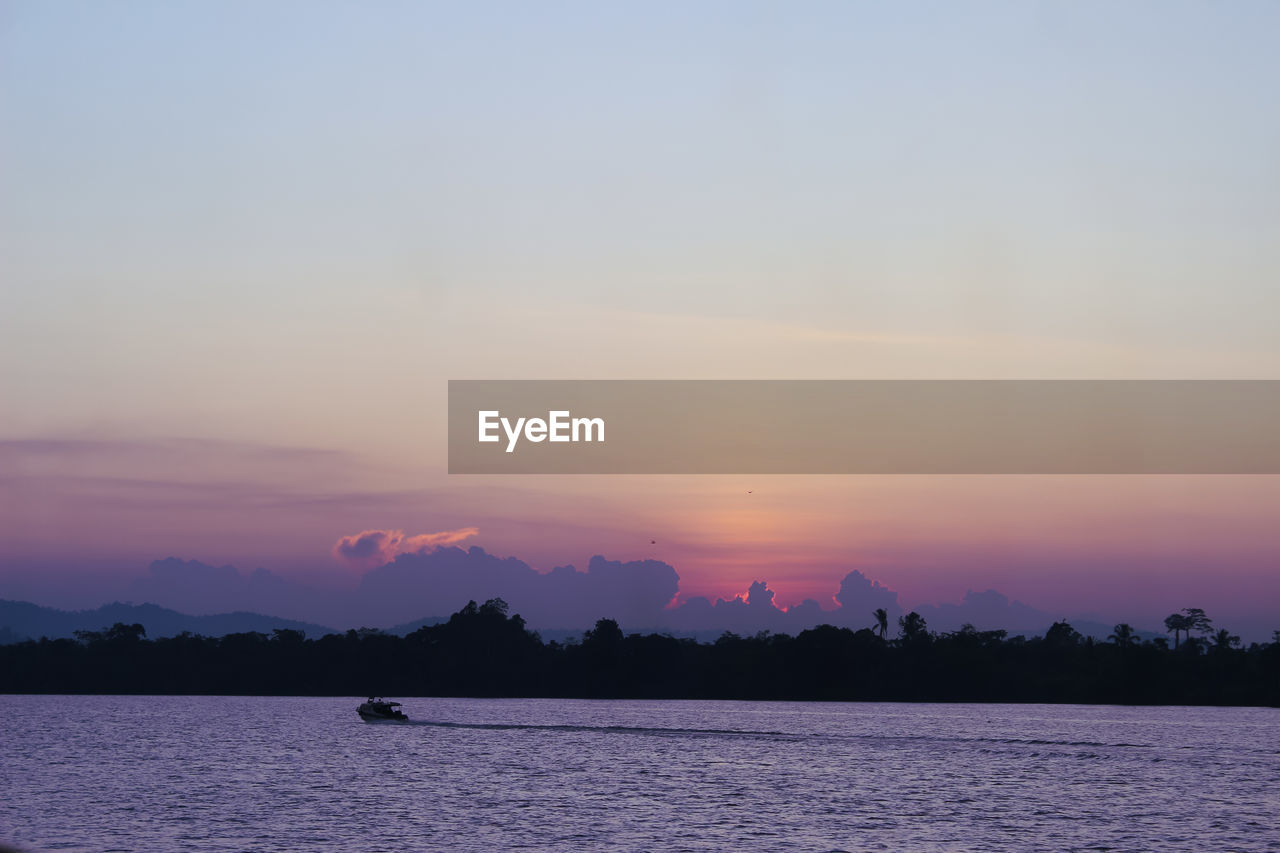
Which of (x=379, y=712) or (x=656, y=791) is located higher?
(x=379, y=712)

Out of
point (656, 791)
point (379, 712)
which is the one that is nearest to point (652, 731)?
point (379, 712)

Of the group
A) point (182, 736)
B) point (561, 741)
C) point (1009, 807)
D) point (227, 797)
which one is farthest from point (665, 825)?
point (182, 736)

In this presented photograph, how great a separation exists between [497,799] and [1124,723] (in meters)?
128

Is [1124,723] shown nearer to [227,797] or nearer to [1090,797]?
[1090,797]

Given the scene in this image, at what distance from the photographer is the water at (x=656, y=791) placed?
8162 cm

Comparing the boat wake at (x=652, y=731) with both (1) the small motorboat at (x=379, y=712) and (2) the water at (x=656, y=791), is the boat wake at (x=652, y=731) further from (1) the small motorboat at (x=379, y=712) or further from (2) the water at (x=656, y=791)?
(1) the small motorboat at (x=379, y=712)

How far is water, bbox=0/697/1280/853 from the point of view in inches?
3214

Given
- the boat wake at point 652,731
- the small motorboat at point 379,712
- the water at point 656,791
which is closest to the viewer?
the water at point 656,791

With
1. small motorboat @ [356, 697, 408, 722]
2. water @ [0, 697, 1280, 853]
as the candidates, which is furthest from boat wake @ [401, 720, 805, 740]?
small motorboat @ [356, 697, 408, 722]

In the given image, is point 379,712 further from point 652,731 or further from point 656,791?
point 656,791

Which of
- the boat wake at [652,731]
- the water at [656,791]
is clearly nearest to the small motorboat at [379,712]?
the boat wake at [652,731]

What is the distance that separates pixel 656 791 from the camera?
10694 cm

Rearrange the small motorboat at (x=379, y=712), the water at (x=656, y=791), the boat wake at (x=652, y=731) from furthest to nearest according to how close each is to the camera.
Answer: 1. the small motorboat at (x=379, y=712)
2. the boat wake at (x=652, y=731)
3. the water at (x=656, y=791)

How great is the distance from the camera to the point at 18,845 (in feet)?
238
